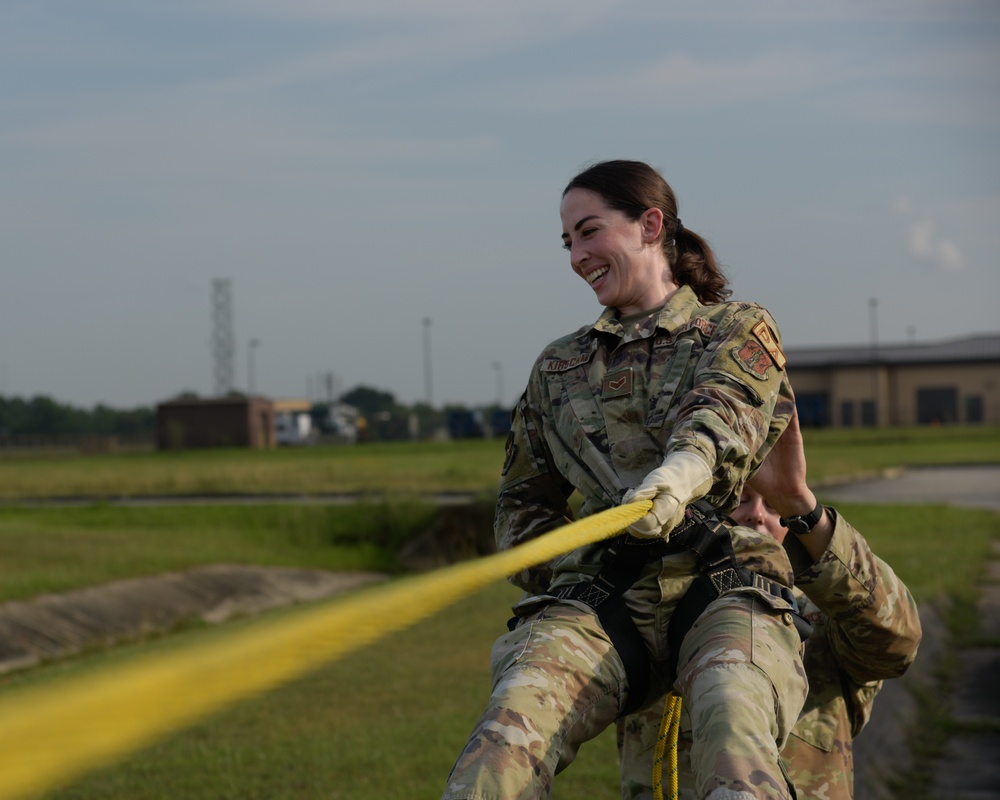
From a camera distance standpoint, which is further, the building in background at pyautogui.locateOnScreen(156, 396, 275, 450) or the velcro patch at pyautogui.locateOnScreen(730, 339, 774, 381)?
the building in background at pyautogui.locateOnScreen(156, 396, 275, 450)

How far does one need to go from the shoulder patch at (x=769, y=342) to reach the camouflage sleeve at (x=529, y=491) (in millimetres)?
660

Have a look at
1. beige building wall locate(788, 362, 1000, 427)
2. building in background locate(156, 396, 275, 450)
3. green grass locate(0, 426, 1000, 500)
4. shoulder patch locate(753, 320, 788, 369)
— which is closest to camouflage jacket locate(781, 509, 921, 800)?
shoulder patch locate(753, 320, 788, 369)

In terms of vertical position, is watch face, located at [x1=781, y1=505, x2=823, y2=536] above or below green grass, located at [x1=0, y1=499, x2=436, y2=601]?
above

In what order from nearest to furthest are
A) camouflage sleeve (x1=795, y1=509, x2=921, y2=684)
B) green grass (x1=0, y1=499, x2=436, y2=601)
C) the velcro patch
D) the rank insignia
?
the velcro patch, the rank insignia, camouflage sleeve (x1=795, y1=509, x2=921, y2=684), green grass (x1=0, y1=499, x2=436, y2=601)

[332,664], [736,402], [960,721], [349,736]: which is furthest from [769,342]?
[960,721]

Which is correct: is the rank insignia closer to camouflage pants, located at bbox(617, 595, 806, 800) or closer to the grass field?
camouflage pants, located at bbox(617, 595, 806, 800)

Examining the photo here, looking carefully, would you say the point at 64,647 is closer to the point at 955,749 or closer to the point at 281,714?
the point at 281,714

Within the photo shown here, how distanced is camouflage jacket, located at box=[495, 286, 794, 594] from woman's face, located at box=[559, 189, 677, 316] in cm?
7

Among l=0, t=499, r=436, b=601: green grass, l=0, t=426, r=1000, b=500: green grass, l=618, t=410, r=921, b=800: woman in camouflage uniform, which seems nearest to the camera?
l=618, t=410, r=921, b=800: woman in camouflage uniform

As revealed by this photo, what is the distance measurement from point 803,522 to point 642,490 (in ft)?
3.53

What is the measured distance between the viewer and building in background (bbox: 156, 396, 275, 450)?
72.9 meters

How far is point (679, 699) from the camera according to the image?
3.26 m

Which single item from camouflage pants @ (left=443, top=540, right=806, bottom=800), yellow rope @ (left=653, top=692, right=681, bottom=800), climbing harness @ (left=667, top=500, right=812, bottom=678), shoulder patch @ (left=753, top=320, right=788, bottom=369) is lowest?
yellow rope @ (left=653, top=692, right=681, bottom=800)

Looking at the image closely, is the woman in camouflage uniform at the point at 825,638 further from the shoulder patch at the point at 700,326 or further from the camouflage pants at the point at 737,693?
the camouflage pants at the point at 737,693
